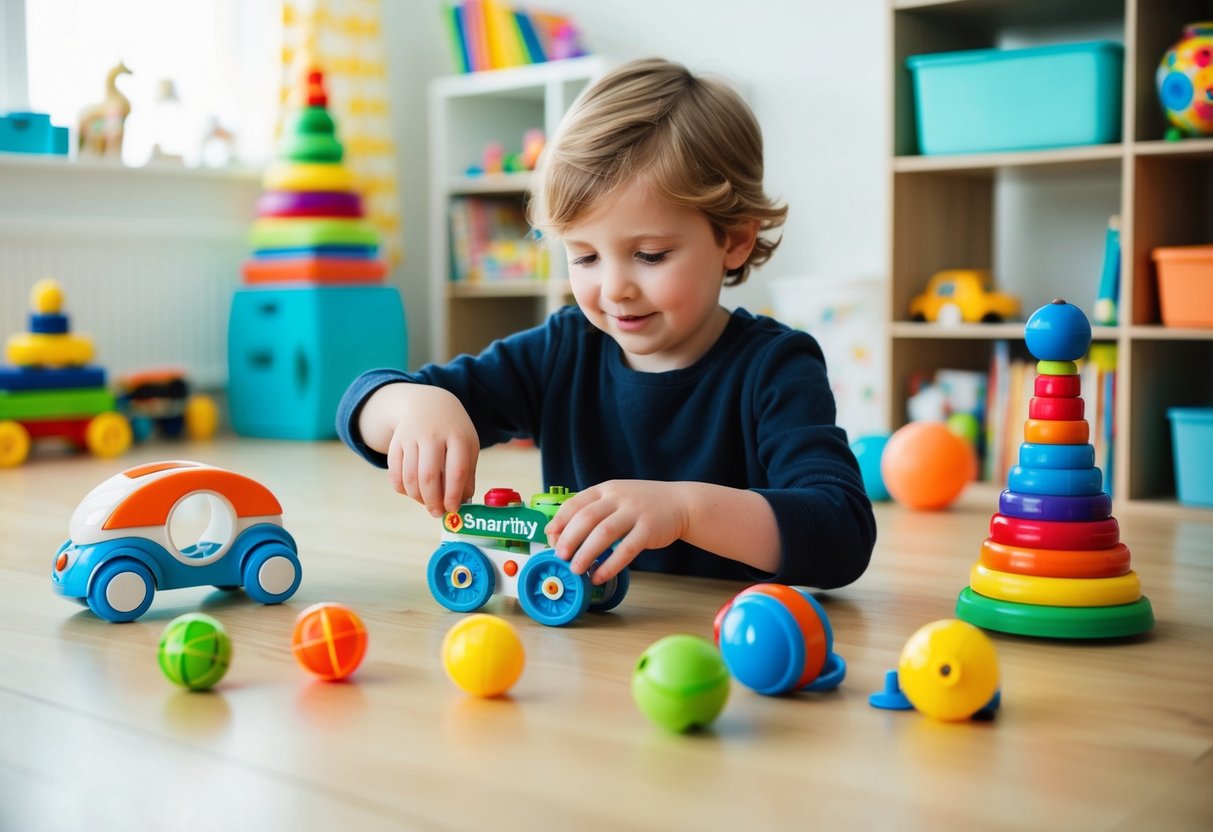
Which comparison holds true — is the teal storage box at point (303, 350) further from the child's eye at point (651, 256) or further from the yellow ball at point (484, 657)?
the yellow ball at point (484, 657)

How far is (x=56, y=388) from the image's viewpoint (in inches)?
115

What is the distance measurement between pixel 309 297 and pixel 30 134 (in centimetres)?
76

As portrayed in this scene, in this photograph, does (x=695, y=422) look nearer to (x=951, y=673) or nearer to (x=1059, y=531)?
(x=1059, y=531)

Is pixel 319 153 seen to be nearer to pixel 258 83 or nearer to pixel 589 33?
pixel 258 83

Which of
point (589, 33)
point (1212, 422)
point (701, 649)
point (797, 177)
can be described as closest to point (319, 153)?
point (589, 33)

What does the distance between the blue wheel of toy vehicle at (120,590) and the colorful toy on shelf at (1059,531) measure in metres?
0.76

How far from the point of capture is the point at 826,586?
129 centimetres

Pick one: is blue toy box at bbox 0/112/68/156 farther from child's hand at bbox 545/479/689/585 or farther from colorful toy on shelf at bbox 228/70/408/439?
child's hand at bbox 545/479/689/585

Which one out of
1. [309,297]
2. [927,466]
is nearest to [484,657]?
[927,466]

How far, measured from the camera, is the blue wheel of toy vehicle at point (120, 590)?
118cm

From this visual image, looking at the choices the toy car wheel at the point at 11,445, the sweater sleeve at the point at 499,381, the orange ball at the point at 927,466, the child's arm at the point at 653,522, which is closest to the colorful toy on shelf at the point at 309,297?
the toy car wheel at the point at 11,445

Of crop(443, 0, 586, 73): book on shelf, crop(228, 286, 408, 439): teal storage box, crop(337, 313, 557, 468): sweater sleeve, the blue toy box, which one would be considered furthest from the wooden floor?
crop(443, 0, 586, 73): book on shelf

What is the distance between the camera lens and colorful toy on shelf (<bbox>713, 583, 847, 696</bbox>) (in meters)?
0.93

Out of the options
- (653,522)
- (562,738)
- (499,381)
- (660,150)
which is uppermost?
(660,150)
